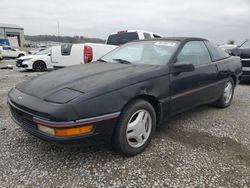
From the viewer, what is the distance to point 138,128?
8.68ft

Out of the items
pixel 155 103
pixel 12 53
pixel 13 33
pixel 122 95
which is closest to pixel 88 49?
pixel 155 103

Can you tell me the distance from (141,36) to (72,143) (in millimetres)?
6443

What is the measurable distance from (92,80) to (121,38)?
6170mm

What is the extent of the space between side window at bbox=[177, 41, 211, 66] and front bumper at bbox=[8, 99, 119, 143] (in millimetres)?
1494

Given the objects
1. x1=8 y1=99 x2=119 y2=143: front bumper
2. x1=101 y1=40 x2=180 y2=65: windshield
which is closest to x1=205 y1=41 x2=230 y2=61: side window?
x1=101 y1=40 x2=180 y2=65: windshield

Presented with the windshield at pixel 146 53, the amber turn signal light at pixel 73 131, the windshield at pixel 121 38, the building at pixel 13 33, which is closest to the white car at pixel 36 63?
the windshield at pixel 121 38

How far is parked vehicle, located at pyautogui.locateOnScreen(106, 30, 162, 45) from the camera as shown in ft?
26.4

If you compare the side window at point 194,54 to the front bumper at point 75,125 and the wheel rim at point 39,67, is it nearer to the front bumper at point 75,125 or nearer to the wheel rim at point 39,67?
the front bumper at point 75,125

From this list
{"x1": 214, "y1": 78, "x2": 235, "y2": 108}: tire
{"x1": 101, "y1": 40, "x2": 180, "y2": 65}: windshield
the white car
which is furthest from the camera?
the white car

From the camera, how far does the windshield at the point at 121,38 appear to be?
26.5 feet

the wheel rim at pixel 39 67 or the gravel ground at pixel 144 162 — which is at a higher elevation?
the gravel ground at pixel 144 162

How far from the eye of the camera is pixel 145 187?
213 centimetres

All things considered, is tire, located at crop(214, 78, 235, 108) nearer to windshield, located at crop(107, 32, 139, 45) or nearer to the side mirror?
the side mirror

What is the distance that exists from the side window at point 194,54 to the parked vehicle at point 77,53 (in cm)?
439
